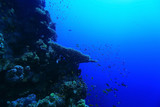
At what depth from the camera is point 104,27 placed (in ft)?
225

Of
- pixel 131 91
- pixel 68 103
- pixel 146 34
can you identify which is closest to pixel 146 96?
pixel 131 91

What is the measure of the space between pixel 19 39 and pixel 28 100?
15.0ft

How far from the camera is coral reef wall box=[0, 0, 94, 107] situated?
485 centimetres

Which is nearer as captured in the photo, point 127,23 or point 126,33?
point 127,23

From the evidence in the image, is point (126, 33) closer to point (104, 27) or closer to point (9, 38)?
point (104, 27)

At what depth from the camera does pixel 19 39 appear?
7.42 metres

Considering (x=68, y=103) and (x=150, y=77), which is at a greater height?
(x=150, y=77)

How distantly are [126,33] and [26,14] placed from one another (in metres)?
59.3

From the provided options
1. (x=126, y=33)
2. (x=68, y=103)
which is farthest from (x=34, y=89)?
(x=126, y=33)

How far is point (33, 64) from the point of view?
6.09 metres

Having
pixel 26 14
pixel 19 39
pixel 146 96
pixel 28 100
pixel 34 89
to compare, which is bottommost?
pixel 28 100

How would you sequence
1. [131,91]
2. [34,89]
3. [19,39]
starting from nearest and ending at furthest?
[34,89] < [19,39] < [131,91]

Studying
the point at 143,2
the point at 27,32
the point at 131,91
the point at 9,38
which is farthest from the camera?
the point at 131,91

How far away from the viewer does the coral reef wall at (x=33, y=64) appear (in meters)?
4.85
